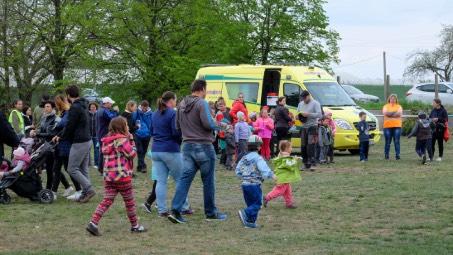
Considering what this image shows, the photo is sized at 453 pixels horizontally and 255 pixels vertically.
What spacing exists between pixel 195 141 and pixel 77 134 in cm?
274

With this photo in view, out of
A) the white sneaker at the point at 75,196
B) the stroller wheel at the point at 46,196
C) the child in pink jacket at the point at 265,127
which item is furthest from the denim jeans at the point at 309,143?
the stroller wheel at the point at 46,196

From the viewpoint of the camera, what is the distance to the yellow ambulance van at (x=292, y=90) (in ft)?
75.5

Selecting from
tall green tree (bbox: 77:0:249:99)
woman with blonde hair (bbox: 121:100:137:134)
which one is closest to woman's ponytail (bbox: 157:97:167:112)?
woman with blonde hair (bbox: 121:100:137:134)

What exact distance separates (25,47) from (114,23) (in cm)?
532

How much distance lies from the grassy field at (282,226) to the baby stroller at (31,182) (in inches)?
7.2

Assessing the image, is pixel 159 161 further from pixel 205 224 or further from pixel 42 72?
pixel 42 72

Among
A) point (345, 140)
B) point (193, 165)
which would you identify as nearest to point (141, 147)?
point (345, 140)

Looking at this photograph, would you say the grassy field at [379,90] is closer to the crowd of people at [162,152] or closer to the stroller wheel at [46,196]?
the crowd of people at [162,152]

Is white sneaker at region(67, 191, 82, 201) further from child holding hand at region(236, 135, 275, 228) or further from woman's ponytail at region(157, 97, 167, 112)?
child holding hand at region(236, 135, 275, 228)

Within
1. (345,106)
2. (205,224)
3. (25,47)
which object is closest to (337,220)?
(205,224)

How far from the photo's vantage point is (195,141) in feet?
36.0

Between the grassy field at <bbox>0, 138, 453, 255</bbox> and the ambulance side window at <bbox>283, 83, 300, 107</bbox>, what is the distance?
26.0ft

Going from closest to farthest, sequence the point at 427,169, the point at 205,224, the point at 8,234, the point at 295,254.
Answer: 1. the point at 295,254
2. the point at 8,234
3. the point at 205,224
4. the point at 427,169

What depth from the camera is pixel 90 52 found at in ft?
124
